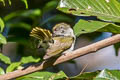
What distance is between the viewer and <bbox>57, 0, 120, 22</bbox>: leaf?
1.17 metres

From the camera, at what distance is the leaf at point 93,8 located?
1.17 m

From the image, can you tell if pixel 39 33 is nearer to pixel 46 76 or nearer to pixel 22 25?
pixel 46 76

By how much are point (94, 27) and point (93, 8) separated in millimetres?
94

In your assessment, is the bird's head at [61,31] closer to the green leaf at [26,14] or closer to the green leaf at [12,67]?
the green leaf at [12,67]

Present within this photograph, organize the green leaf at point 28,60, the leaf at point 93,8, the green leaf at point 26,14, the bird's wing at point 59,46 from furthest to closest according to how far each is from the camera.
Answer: the green leaf at point 26,14
the green leaf at point 28,60
the bird's wing at point 59,46
the leaf at point 93,8

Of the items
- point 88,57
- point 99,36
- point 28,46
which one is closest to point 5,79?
point 28,46

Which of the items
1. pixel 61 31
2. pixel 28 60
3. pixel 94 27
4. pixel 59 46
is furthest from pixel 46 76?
pixel 28 60

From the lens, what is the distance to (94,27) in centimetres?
113

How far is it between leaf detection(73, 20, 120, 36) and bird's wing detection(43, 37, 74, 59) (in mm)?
136

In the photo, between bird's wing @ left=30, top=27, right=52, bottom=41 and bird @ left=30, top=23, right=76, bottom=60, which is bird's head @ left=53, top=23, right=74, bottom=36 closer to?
bird @ left=30, top=23, right=76, bottom=60

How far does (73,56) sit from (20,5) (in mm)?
2338

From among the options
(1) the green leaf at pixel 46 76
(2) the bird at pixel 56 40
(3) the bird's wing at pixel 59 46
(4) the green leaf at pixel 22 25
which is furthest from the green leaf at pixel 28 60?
(4) the green leaf at pixel 22 25

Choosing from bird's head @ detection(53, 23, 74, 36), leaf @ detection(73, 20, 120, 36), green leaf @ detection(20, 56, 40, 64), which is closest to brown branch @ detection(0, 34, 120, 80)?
leaf @ detection(73, 20, 120, 36)

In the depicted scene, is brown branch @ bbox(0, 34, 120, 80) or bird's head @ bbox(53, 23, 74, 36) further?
bird's head @ bbox(53, 23, 74, 36)
